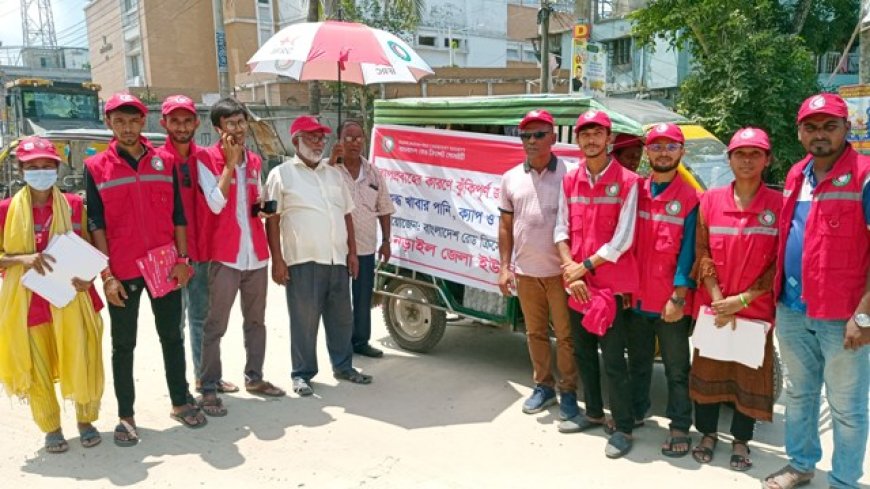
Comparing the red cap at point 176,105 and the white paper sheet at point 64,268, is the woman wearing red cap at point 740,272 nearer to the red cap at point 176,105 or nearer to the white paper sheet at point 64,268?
the red cap at point 176,105

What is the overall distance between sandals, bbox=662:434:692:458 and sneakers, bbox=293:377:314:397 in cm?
250

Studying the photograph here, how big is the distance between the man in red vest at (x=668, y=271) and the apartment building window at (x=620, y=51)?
70.2 ft

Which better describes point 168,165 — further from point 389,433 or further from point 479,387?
point 479,387

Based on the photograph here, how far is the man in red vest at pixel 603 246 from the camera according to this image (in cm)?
382

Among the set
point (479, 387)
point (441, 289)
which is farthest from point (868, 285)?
point (441, 289)

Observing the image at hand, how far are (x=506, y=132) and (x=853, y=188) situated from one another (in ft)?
9.19

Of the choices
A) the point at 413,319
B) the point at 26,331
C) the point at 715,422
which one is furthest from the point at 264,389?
the point at 715,422

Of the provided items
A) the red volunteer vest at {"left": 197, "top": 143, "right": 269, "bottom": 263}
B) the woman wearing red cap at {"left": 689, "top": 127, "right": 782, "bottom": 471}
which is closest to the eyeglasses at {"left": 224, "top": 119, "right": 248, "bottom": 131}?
the red volunteer vest at {"left": 197, "top": 143, "right": 269, "bottom": 263}

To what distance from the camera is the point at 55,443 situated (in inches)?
156

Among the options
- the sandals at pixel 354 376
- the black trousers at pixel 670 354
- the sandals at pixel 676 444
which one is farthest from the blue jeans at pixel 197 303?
the sandals at pixel 676 444

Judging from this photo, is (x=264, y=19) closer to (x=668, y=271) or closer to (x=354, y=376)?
(x=354, y=376)

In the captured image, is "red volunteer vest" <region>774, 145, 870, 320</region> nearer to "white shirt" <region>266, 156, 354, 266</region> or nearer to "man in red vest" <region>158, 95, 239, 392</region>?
"white shirt" <region>266, 156, 354, 266</region>

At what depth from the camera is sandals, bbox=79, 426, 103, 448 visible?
4023mm

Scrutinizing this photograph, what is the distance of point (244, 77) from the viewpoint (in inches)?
1102
